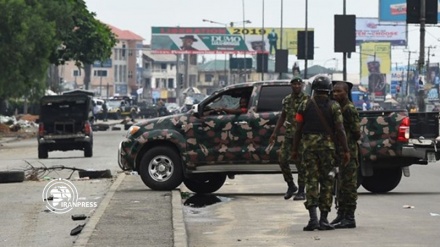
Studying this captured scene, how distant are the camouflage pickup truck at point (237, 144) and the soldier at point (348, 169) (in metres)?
5.48

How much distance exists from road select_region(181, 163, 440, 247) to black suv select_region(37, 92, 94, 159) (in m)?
17.1

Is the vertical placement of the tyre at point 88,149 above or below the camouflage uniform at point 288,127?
below

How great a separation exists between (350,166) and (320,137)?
0.83 meters

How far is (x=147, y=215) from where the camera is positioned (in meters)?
18.0

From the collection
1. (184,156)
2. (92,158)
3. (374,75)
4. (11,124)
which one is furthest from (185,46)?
(184,156)

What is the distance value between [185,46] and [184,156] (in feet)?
388

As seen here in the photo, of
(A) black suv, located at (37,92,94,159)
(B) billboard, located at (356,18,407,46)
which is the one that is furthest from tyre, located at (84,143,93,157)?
(B) billboard, located at (356,18,407,46)

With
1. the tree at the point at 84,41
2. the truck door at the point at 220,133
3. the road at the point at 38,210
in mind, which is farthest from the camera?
the tree at the point at 84,41

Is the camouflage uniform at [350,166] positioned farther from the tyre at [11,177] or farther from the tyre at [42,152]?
the tyre at [42,152]

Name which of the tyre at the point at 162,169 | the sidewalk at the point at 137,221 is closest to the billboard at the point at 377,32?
the tyre at the point at 162,169

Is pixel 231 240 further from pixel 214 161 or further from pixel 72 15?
pixel 72 15

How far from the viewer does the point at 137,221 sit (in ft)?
55.9

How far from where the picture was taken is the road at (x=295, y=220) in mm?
15273

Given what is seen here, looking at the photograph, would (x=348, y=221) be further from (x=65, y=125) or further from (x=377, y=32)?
(x=377, y=32)
